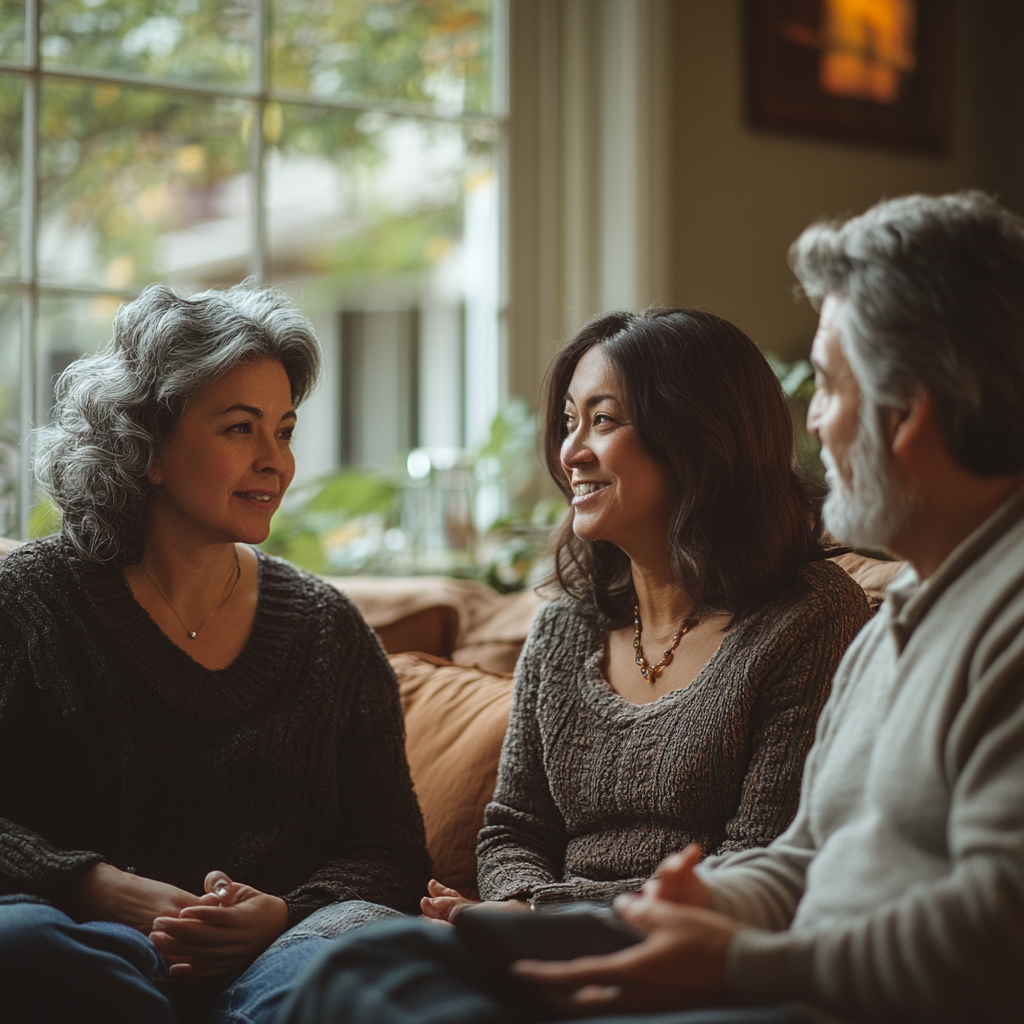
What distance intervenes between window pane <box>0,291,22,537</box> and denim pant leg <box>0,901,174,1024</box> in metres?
1.42

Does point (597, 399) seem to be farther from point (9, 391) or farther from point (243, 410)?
point (9, 391)

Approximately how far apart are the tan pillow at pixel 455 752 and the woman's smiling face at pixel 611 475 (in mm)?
415

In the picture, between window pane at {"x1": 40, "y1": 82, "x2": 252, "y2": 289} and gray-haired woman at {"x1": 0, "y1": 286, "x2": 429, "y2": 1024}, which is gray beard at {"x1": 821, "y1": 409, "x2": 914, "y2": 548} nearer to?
gray-haired woman at {"x1": 0, "y1": 286, "x2": 429, "y2": 1024}

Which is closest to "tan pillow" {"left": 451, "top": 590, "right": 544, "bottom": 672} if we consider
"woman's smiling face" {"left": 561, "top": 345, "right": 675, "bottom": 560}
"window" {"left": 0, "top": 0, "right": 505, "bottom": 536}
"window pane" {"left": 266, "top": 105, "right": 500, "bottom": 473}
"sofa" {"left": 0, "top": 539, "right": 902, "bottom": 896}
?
"sofa" {"left": 0, "top": 539, "right": 902, "bottom": 896}

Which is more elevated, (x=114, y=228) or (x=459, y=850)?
(x=114, y=228)

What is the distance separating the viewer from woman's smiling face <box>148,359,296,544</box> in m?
1.69

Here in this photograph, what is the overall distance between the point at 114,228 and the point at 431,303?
4.08 feet

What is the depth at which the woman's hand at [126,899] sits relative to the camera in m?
1.48

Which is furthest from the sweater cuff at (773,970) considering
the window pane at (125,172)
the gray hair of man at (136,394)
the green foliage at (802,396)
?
the window pane at (125,172)

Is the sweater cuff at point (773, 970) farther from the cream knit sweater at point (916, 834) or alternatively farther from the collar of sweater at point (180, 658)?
the collar of sweater at point (180, 658)

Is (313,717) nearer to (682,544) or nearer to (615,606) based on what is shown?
(615,606)

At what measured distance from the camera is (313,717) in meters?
1.70

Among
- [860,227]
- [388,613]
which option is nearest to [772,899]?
[860,227]

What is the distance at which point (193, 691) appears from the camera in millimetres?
1642
